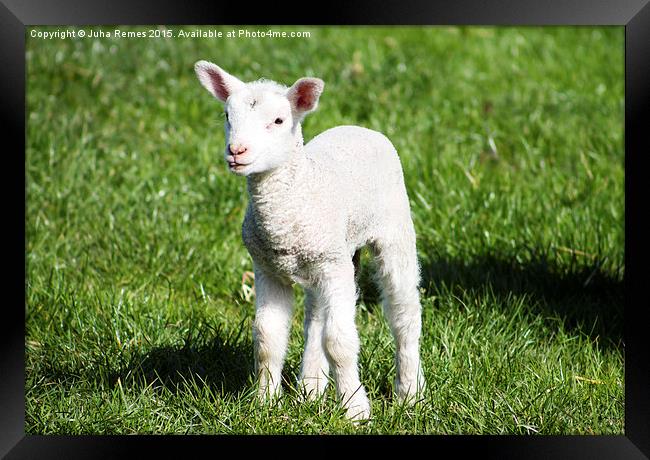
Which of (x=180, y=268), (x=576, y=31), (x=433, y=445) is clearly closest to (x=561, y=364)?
(x=433, y=445)

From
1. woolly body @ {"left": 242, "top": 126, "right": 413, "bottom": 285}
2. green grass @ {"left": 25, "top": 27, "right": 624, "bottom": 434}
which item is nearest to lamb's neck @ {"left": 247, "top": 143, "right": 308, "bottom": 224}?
woolly body @ {"left": 242, "top": 126, "right": 413, "bottom": 285}

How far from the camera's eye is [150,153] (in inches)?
249

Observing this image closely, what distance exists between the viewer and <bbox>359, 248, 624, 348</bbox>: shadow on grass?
490cm

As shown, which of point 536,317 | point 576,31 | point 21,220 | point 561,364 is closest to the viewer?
point 21,220

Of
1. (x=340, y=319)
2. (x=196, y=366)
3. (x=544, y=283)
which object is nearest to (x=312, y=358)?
(x=340, y=319)

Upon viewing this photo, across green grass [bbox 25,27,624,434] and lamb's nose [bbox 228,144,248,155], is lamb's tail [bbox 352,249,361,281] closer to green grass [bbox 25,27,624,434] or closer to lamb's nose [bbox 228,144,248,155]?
green grass [bbox 25,27,624,434]

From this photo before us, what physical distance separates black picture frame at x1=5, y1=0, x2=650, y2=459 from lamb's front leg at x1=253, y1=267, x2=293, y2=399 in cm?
49

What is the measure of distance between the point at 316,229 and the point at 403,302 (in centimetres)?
71

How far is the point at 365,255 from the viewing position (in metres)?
4.72

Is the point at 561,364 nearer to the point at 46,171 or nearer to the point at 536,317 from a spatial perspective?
the point at 536,317

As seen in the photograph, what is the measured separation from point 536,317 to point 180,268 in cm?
189

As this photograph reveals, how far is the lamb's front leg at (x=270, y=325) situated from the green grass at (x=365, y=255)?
0.14m

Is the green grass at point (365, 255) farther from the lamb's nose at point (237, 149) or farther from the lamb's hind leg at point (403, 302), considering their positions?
the lamb's nose at point (237, 149)
